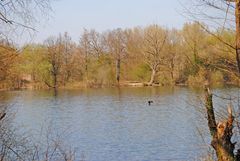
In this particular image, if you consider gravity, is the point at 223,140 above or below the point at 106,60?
below

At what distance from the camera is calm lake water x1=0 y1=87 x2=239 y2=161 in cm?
1500

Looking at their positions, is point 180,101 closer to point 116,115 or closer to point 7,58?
point 116,115

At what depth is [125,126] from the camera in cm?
2180

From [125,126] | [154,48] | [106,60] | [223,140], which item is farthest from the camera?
[106,60]

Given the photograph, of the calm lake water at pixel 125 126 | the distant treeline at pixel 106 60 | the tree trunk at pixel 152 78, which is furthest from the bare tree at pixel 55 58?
the calm lake water at pixel 125 126

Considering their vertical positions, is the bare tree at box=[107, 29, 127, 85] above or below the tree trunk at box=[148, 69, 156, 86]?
above

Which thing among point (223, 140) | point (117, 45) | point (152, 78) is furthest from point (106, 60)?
point (223, 140)

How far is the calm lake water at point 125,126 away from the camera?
14998 mm

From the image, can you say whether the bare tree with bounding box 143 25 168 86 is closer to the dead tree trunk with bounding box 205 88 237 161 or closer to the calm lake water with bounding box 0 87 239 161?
the calm lake water with bounding box 0 87 239 161

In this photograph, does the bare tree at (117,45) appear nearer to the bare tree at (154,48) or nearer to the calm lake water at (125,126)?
the bare tree at (154,48)

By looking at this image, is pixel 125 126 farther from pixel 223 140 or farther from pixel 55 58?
pixel 55 58

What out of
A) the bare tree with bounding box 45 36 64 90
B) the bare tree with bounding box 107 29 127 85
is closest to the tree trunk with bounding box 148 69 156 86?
the bare tree with bounding box 107 29 127 85

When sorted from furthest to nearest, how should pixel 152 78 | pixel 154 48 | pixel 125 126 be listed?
pixel 152 78
pixel 154 48
pixel 125 126

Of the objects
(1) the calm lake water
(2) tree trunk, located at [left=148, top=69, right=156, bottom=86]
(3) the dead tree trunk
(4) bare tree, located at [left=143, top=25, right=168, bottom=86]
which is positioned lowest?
(1) the calm lake water
